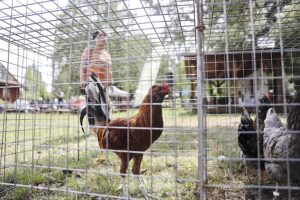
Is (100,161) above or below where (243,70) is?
below

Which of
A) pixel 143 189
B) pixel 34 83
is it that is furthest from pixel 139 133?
pixel 34 83

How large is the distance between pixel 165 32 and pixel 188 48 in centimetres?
114

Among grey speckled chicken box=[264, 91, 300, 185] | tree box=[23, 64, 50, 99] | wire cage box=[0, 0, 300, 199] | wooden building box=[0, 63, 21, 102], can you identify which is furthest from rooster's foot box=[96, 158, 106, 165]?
grey speckled chicken box=[264, 91, 300, 185]

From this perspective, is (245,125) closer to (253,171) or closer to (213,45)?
(253,171)

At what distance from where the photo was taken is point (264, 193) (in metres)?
2.38

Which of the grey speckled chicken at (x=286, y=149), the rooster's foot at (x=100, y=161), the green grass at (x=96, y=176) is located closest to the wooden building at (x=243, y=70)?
the grey speckled chicken at (x=286, y=149)

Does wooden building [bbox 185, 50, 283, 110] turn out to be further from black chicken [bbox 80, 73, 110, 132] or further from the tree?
the tree

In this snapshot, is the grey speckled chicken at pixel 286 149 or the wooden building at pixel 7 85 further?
the wooden building at pixel 7 85

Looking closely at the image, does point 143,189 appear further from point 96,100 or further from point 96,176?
point 96,100

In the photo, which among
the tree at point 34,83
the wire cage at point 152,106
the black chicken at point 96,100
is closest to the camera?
the wire cage at point 152,106

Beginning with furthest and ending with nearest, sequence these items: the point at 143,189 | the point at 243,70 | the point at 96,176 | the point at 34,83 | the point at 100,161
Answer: the point at 243,70 < the point at 100,161 < the point at 34,83 < the point at 96,176 < the point at 143,189

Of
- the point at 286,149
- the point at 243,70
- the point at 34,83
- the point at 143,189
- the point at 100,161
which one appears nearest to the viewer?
the point at 286,149

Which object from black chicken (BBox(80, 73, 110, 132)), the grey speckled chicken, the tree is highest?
the tree

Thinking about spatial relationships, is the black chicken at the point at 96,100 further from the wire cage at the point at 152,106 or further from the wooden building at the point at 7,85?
the wooden building at the point at 7,85
